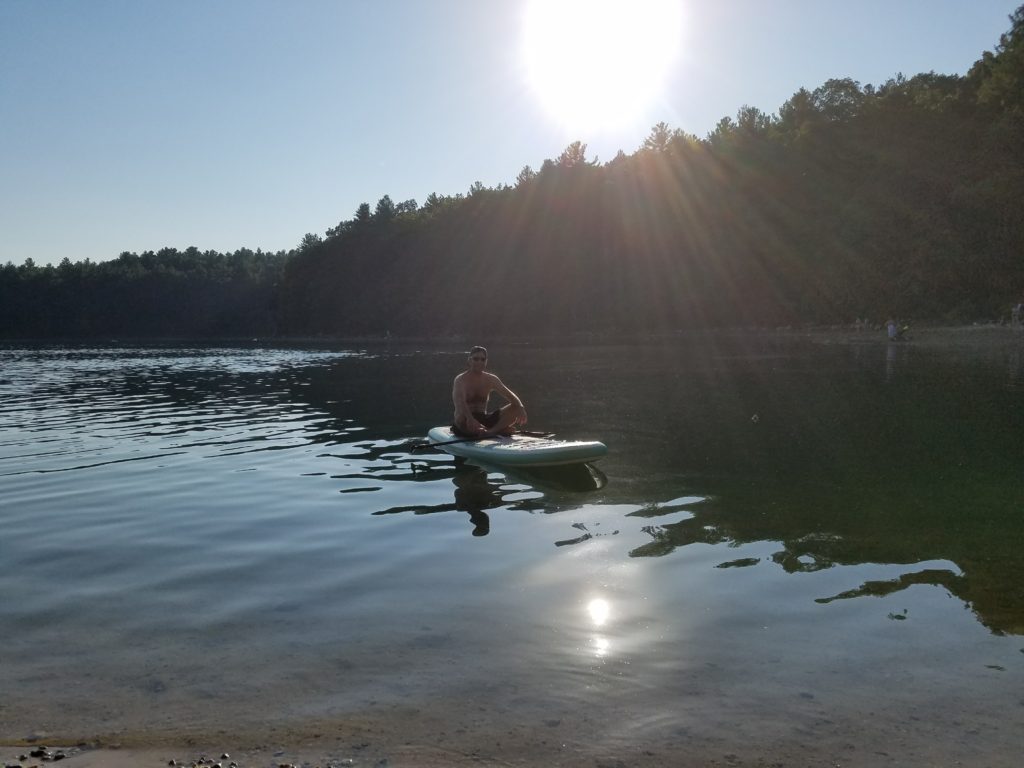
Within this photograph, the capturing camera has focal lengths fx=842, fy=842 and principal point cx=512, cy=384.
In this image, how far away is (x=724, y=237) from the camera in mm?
84438

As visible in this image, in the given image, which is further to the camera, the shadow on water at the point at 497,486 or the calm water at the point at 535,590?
the shadow on water at the point at 497,486

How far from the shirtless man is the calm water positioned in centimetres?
92

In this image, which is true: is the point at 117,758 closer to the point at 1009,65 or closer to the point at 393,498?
the point at 393,498

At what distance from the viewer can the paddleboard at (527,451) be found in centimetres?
1217

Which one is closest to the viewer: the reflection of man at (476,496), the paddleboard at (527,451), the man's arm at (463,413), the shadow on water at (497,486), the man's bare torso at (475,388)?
the reflection of man at (476,496)

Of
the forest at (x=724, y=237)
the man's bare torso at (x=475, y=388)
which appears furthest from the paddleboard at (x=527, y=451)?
the forest at (x=724, y=237)

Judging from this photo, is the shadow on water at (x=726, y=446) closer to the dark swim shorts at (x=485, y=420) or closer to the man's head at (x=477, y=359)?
the dark swim shorts at (x=485, y=420)

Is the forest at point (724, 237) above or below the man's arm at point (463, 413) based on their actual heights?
above

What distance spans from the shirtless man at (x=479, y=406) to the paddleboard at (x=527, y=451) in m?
0.34

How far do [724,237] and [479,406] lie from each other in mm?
74680

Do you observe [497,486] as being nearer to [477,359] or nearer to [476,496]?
[476,496]

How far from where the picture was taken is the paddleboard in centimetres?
1217

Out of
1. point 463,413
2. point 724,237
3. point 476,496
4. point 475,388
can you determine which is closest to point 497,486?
point 476,496

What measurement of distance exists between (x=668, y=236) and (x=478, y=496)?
82.7 metres
